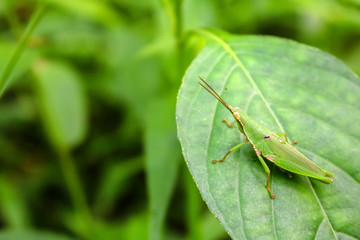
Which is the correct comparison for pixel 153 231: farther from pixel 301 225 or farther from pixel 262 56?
pixel 262 56

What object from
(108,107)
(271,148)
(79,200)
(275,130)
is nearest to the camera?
(275,130)

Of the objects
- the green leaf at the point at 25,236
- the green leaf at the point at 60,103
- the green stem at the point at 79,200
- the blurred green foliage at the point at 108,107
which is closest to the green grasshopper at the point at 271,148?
the blurred green foliage at the point at 108,107

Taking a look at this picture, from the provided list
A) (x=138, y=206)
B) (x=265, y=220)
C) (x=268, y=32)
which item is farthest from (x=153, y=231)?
(x=268, y=32)

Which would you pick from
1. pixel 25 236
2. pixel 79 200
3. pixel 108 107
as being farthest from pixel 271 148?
pixel 108 107

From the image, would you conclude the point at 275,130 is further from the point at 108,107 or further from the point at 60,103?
the point at 108,107

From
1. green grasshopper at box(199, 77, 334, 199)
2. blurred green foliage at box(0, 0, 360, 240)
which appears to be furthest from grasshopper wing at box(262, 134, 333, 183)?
blurred green foliage at box(0, 0, 360, 240)

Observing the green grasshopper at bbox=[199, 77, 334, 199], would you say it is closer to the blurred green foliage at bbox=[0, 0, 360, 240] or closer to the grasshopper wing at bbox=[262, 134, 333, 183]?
the grasshopper wing at bbox=[262, 134, 333, 183]

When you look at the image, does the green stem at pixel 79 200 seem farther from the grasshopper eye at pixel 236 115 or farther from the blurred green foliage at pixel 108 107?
the grasshopper eye at pixel 236 115
